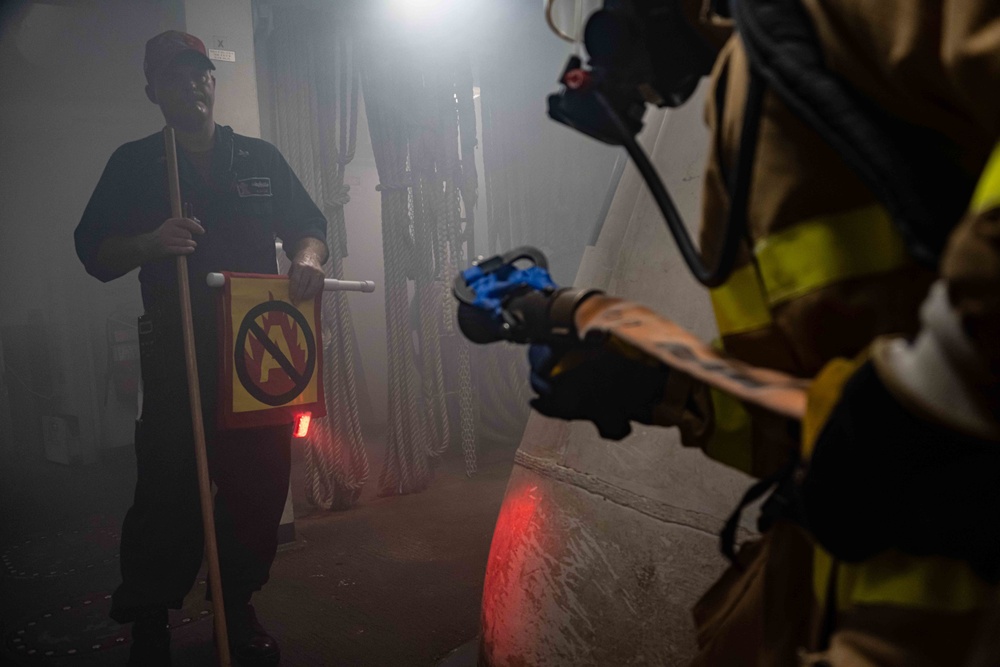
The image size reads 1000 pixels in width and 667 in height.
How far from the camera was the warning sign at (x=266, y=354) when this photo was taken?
221cm

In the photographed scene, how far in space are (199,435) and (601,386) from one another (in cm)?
158

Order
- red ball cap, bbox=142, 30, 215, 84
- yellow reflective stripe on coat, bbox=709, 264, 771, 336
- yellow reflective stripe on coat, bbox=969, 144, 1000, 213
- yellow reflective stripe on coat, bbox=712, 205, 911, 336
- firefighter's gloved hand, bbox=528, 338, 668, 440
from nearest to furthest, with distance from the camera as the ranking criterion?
yellow reflective stripe on coat, bbox=969, 144, 1000, 213
yellow reflective stripe on coat, bbox=712, 205, 911, 336
yellow reflective stripe on coat, bbox=709, 264, 771, 336
firefighter's gloved hand, bbox=528, 338, 668, 440
red ball cap, bbox=142, 30, 215, 84

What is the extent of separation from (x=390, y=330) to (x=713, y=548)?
124 inches

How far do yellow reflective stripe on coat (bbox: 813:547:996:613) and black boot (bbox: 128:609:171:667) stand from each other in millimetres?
2136

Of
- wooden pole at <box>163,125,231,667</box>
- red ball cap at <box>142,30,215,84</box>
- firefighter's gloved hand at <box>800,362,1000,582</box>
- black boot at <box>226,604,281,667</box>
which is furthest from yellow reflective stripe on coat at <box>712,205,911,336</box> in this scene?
red ball cap at <box>142,30,215,84</box>

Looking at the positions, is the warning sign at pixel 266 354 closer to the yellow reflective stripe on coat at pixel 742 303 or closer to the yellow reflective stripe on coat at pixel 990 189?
the yellow reflective stripe on coat at pixel 742 303

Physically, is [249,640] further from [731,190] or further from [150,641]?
[731,190]

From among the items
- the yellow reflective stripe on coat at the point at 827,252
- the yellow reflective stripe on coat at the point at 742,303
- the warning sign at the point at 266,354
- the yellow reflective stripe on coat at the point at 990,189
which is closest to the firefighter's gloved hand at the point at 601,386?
the yellow reflective stripe on coat at the point at 742,303

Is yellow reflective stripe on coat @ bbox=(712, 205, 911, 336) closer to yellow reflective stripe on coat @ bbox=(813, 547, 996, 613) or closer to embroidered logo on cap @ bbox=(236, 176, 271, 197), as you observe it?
yellow reflective stripe on coat @ bbox=(813, 547, 996, 613)

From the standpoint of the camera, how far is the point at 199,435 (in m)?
2.04

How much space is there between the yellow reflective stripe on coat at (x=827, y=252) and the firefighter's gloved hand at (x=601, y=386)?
9.7 inches

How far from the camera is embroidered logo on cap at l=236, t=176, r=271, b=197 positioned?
239cm

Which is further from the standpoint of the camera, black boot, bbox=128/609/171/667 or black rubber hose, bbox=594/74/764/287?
black boot, bbox=128/609/171/667

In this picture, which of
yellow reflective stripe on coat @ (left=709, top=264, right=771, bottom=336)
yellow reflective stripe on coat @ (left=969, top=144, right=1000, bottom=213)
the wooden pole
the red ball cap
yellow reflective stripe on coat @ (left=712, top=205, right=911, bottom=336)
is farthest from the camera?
the red ball cap
